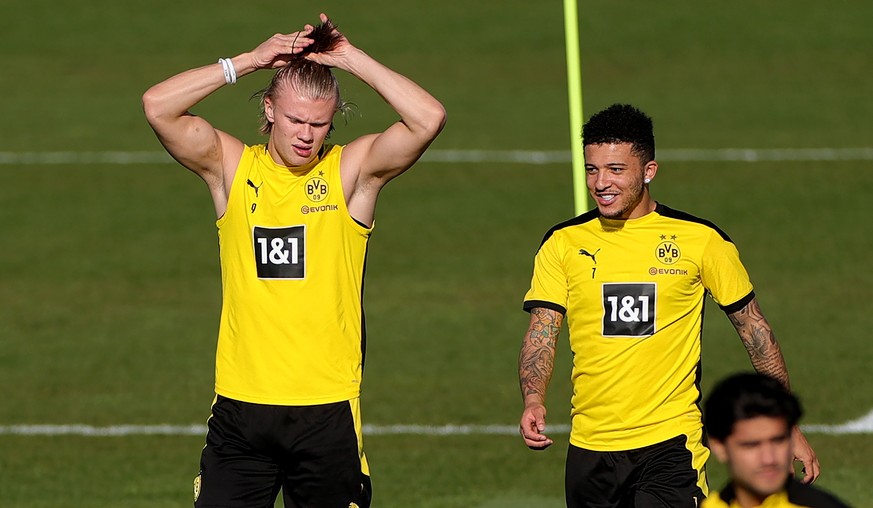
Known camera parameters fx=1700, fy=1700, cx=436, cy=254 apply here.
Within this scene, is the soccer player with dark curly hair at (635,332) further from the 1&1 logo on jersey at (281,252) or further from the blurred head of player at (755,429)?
the blurred head of player at (755,429)

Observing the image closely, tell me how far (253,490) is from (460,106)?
20.0 meters

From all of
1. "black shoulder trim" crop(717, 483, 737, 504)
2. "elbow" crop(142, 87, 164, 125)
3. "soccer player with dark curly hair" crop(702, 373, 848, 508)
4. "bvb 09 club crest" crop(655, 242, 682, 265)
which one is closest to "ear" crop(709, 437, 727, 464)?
"soccer player with dark curly hair" crop(702, 373, 848, 508)

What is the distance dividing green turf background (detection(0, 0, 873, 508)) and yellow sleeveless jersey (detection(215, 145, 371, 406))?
12.6 feet

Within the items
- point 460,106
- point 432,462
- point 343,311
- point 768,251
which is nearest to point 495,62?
point 460,106

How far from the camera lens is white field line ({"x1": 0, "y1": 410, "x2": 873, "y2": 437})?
43.5 feet

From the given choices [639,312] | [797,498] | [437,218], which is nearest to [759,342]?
[639,312]

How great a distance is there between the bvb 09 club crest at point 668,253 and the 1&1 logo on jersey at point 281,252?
1624 mm

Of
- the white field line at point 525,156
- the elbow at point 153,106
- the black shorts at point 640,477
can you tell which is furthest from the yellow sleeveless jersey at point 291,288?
the white field line at point 525,156

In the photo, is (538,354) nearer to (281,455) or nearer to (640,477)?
(640,477)

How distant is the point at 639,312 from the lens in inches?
305

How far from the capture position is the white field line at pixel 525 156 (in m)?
23.8

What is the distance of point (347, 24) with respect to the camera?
107 feet

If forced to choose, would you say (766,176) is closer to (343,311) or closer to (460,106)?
(460,106)

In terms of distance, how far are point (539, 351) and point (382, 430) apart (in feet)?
18.8
